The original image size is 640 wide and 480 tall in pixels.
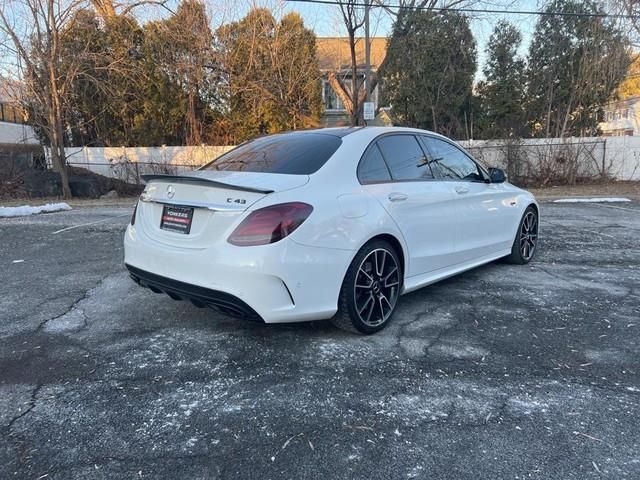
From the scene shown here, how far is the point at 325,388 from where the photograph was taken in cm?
286

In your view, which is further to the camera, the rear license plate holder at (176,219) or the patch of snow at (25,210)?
the patch of snow at (25,210)

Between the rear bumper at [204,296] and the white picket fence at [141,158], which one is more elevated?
the white picket fence at [141,158]

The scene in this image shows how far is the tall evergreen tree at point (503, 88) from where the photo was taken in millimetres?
18781

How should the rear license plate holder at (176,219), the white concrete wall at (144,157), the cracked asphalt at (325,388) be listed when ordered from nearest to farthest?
the cracked asphalt at (325,388), the rear license plate holder at (176,219), the white concrete wall at (144,157)

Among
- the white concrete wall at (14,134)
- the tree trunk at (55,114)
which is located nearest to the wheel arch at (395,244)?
the tree trunk at (55,114)

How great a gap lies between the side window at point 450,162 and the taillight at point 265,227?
1.94m

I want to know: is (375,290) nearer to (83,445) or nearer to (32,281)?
(83,445)

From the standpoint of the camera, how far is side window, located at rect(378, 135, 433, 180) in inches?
157

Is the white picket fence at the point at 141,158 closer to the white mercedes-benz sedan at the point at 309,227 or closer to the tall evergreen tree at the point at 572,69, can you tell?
the tall evergreen tree at the point at 572,69

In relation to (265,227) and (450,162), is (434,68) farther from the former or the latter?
(265,227)

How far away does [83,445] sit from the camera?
2334mm

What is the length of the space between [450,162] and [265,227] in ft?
8.08

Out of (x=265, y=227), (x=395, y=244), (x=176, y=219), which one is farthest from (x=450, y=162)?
(x=176, y=219)

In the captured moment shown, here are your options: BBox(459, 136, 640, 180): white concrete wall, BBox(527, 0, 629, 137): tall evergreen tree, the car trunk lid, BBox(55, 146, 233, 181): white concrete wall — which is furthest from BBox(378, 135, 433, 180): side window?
BBox(527, 0, 629, 137): tall evergreen tree
